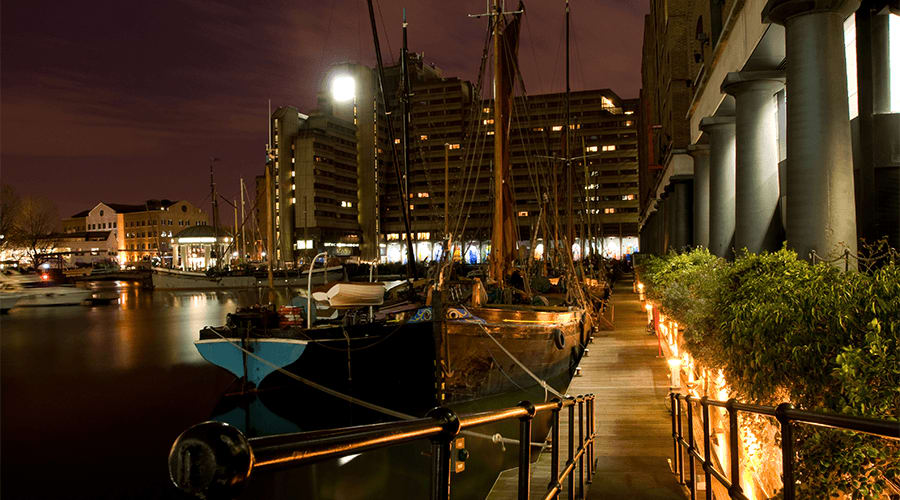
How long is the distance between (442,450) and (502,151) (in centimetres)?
1412

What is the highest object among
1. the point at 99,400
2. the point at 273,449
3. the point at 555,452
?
the point at 273,449

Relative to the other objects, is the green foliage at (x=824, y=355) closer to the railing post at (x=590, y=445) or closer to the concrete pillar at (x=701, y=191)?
the railing post at (x=590, y=445)

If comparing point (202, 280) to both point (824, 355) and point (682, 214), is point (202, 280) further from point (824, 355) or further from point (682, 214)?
point (824, 355)

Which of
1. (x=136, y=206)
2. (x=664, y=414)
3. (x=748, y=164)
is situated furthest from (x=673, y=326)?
(x=136, y=206)

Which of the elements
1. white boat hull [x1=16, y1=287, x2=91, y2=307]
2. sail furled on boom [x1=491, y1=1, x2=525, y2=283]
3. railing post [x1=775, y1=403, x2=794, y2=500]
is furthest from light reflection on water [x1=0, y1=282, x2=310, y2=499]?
white boat hull [x1=16, y1=287, x2=91, y2=307]

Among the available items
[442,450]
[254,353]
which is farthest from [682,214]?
[442,450]

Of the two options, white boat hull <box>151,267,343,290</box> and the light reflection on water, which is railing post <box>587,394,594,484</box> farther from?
white boat hull <box>151,267,343,290</box>

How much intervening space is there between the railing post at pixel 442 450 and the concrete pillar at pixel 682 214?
77.7 ft

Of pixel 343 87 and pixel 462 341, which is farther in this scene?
pixel 343 87

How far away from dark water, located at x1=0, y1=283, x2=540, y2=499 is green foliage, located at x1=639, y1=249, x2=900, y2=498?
738 cm

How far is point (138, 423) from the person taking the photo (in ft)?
51.4

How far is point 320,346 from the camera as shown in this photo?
15711 mm

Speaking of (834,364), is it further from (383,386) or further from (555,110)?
(555,110)

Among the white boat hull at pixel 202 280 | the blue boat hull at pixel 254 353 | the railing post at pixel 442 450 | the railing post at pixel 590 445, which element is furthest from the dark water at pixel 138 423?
the white boat hull at pixel 202 280
